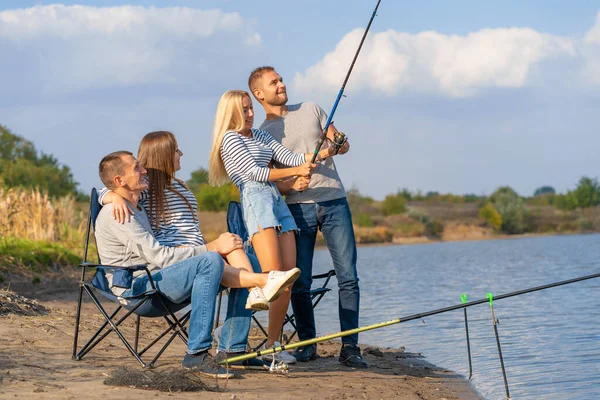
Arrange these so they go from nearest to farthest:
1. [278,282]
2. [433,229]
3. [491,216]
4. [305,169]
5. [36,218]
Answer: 1. [278,282]
2. [305,169]
3. [36,218]
4. [433,229]
5. [491,216]

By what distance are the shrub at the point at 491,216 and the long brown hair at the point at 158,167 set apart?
32.2m

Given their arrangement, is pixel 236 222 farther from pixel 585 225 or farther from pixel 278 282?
pixel 585 225

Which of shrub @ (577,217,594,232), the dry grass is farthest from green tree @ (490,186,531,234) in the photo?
the dry grass

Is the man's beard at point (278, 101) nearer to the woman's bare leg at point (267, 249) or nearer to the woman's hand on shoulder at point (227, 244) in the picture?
the woman's bare leg at point (267, 249)

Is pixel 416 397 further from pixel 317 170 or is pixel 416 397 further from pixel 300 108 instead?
pixel 300 108

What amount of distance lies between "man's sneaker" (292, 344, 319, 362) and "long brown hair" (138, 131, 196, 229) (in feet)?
3.97

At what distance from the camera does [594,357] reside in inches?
230

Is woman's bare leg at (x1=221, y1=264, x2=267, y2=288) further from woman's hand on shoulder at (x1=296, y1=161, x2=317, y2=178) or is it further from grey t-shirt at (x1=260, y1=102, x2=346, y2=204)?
grey t-shirt at (x1=260, y1=102, x2=346, y2=204)

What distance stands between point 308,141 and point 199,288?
4.34ft

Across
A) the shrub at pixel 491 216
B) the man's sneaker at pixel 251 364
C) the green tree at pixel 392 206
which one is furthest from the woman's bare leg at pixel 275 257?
the green tree at pixel 392 206

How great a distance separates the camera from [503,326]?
7520 mm

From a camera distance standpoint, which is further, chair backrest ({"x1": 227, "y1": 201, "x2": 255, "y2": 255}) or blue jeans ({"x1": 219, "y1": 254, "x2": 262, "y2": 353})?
chair backrest ({"x1": 227, "y1": 201, "x2": 255, "y2": 255})

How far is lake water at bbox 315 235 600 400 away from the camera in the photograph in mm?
5219

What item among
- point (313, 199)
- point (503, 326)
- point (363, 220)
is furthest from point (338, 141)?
point (363, 220)
